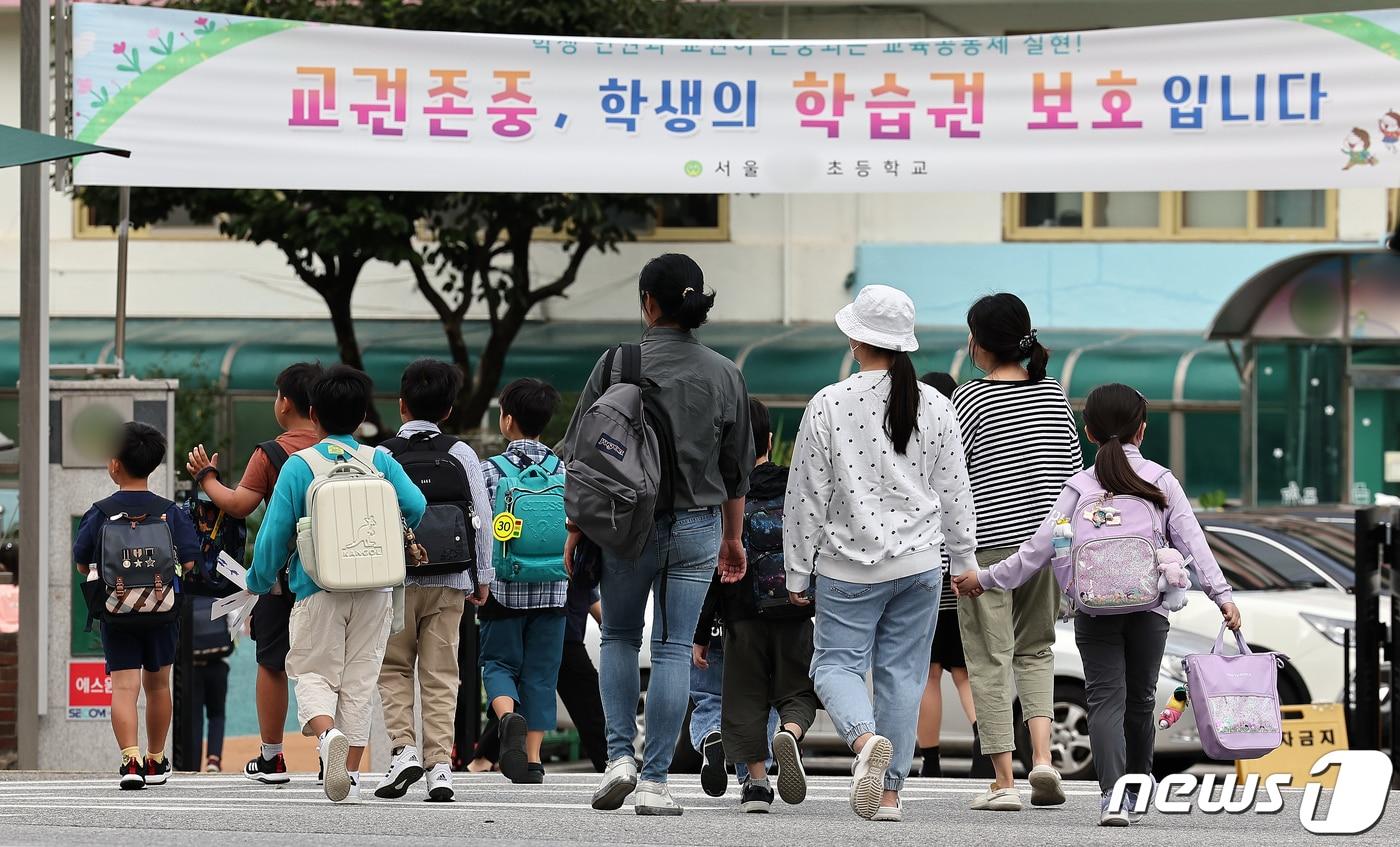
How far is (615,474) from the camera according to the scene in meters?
6.69

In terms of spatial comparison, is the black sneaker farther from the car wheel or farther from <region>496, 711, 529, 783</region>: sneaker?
the car wheel

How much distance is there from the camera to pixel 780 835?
6.54m

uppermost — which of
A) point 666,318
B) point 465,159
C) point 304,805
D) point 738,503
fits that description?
point 465,159

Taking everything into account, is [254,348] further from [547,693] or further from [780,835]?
[780,835]

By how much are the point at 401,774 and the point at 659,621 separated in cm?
134

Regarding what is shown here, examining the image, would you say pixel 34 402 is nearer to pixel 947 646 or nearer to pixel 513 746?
pixel 513 746

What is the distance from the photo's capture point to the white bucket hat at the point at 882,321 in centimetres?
695

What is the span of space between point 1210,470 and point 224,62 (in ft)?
45.0

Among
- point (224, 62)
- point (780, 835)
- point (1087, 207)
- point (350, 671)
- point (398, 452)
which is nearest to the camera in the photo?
point (780, 835)

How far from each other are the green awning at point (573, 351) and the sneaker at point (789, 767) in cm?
1423

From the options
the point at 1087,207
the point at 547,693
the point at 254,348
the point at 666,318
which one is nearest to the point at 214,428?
the point at 254,348

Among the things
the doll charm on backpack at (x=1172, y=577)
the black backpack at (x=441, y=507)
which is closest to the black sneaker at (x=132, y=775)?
the black backpack at (x=441, y=507)

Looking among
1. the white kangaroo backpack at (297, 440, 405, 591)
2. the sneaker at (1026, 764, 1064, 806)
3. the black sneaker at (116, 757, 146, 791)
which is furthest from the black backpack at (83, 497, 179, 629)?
the sneaker at (1026, 764, 1064, 806)

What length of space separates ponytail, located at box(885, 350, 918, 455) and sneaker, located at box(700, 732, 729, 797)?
63.5 inches
